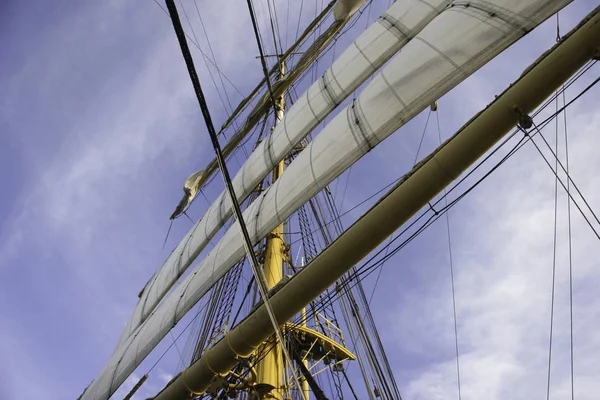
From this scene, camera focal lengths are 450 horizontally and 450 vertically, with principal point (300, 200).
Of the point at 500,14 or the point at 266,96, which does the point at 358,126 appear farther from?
the point at 266,96

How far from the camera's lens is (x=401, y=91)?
4.84m

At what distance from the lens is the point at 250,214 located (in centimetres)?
660

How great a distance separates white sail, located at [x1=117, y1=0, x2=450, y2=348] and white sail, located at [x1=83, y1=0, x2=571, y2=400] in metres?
1.66

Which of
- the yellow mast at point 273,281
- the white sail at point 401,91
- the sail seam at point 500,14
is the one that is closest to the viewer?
the sail seam at point 500,14

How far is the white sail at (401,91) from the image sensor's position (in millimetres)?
4320

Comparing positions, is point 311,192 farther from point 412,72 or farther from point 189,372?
point 189,372

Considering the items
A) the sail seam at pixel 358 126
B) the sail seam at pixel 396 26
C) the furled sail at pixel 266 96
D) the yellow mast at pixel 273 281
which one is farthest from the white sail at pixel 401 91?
the furled sail at pixel 266 96

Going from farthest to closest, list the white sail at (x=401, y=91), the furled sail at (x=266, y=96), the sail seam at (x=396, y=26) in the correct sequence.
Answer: the furled sail at (x=266, y=96)
the sail seam at (x=396, y=26)
the white sail at (x=401, y=91)

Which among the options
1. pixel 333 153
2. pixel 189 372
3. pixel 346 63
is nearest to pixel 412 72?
pixel 333 153

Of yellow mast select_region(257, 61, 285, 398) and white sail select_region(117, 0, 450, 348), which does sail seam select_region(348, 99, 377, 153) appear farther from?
white sail select_region(117, 0, 450, 348)

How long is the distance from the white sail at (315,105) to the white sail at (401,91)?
1.66 metres

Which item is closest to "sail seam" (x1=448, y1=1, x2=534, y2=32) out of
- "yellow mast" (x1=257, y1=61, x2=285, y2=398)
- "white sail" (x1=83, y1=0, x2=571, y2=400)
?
"white sail" (x1=83, y1=0, x2=571, y2=400)

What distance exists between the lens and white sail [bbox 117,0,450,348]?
704cm

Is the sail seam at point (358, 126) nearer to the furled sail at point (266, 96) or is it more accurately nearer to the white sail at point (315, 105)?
the white sail at point (315, 105)
